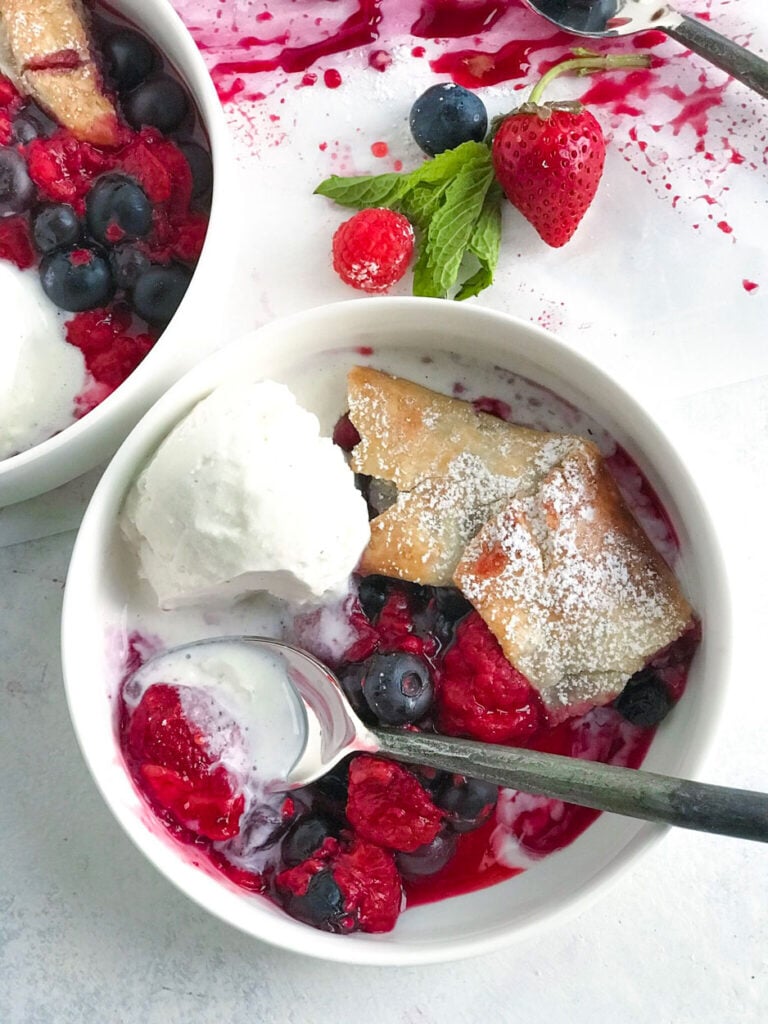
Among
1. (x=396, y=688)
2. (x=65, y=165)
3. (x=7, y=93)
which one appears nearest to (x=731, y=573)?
(x=396, y=688)

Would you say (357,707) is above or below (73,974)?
above

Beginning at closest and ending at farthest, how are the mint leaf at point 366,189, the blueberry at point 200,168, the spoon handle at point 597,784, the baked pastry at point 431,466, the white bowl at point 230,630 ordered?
the spoon handle at point 597,784 < the white bowl at point 230,630 < the baked pastry at point 431,466 < the blueberry at point 200,168 < the mint leaf at point 366,189

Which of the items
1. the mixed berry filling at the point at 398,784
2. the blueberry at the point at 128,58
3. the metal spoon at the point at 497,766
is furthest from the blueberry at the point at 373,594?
the blueberry at the point at 128,58

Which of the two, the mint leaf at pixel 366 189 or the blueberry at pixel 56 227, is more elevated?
the mint leaf at pixel 366 189

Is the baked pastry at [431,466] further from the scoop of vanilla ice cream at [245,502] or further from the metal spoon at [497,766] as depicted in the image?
the metal spoon at [497,766]

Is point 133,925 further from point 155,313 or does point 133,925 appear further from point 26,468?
point 155,313

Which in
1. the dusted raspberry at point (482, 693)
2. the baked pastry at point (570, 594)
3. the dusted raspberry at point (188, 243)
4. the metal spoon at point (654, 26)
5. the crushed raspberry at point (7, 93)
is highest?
the metal spoon at point (654, 26)

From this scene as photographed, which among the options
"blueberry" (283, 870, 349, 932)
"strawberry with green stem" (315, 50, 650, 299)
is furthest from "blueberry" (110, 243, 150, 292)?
"blueberry" (283, 870, 349, 932)

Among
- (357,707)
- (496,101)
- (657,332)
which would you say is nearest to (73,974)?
(357,707)
